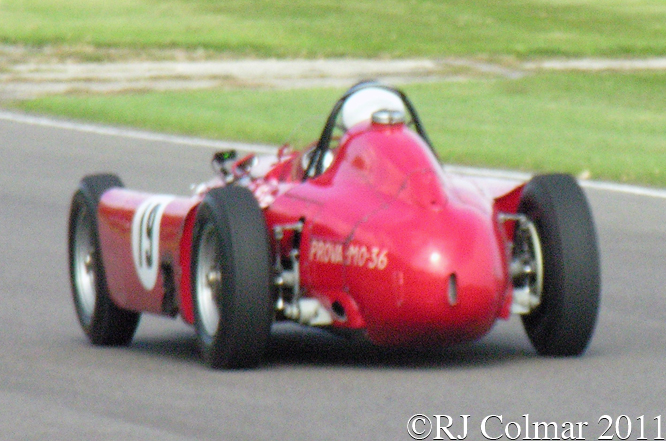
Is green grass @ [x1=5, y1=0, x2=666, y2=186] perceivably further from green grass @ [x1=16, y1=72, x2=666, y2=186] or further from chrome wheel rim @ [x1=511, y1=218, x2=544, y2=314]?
chrome wheel rim @ [x1=511, y1=218, x2=544, y2=314]

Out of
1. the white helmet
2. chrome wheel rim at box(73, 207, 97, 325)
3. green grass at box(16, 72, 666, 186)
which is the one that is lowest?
green grass at box(16, 72, 666, 186)

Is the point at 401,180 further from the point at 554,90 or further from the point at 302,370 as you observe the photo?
the point at 554,90

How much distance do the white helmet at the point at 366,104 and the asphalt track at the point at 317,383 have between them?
1071 mm

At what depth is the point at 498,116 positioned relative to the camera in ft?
67.7

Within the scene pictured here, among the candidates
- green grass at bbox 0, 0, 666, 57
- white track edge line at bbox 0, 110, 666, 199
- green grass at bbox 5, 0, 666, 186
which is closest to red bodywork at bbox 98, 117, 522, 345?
green grass at bbox 5, 0, 666, 186

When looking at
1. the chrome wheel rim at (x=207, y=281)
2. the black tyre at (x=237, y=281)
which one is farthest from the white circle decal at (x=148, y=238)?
the black tyre at (x=237, y=281)

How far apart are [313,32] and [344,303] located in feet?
106

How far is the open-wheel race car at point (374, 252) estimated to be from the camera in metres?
6.20

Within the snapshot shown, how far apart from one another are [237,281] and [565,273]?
4.52 ft

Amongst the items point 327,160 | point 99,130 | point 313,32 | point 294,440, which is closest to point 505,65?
point 313,32

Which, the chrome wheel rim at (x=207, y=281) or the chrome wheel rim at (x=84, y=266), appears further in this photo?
the chrome wheel rim at (x=84, y=266)

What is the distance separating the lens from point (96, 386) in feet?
21.1

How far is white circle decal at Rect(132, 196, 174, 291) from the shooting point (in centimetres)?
727

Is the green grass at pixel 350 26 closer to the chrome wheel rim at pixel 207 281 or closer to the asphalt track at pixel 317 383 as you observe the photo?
the asphalt track at pixel 317 383
